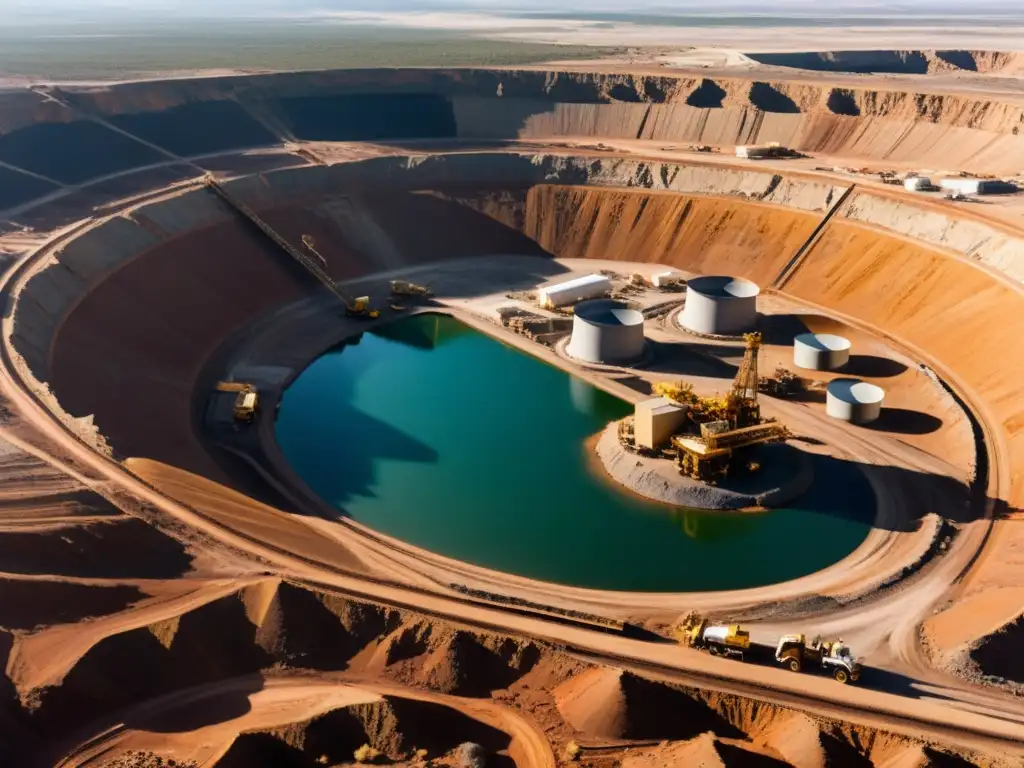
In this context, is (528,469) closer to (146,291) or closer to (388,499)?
(388,499)

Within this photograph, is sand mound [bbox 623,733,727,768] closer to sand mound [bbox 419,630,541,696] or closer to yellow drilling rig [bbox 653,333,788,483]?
sand mound [bbox 419,630,541,696]

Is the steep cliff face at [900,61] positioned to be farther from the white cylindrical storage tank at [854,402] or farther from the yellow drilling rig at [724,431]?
the yellow drilling rig at [724,431]

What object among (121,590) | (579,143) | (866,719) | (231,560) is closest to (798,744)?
(866,719)

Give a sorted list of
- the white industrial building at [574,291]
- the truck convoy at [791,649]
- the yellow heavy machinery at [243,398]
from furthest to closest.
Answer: the white industrial building at [574,291] < the yellow heavy machinery at [243,398] < the truck convoy at [791,649]

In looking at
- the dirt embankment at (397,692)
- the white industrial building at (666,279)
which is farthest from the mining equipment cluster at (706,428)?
the white industrial building at (666,279)

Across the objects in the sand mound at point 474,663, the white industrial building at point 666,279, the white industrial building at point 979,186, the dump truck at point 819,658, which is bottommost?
the sand mound at point 474,663

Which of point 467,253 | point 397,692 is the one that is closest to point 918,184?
point 467,253

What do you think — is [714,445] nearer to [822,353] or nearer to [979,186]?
[822,353]

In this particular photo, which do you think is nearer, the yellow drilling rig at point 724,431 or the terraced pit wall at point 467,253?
the yellow drilling rig at point 724,431
